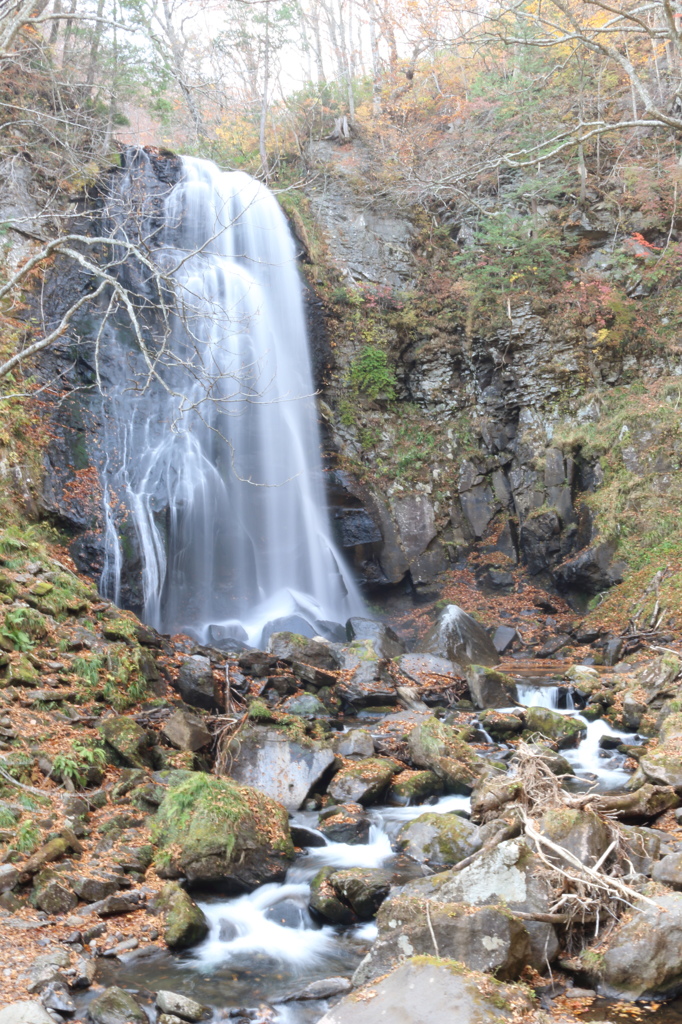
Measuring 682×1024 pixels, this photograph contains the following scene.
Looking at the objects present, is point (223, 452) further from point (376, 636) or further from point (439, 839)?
point (439, 839)

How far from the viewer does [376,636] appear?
36.5ft

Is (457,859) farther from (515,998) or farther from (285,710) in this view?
(285,710)

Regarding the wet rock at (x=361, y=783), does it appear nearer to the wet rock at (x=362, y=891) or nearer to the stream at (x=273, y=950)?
the stream at (x=273, y=950)

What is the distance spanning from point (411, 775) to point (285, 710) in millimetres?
1793

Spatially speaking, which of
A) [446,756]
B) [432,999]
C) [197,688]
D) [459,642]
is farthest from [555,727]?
[432,999]

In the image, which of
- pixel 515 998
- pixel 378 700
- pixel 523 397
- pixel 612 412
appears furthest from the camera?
pixel 523 397

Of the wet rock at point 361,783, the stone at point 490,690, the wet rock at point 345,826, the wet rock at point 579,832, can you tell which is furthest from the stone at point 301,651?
the wet rock at point 579,832

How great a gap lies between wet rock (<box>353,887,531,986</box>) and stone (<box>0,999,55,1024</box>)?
5.10 feet

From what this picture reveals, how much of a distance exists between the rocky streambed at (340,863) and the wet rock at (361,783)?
0.02 metres

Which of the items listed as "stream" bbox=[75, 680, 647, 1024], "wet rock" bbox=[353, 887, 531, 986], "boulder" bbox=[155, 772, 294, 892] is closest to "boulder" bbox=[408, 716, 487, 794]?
"stream" bbox=[75, 680, 647, 1024]

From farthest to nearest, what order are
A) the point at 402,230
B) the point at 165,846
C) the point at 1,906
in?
the point at 402,230 < the point at 165,846 < the point at 1,906

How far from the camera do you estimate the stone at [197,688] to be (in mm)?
7648

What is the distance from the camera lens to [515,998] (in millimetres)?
3090

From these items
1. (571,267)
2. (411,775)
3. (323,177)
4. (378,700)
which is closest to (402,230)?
(323,177)
